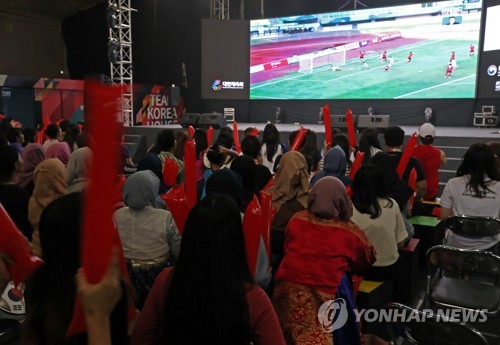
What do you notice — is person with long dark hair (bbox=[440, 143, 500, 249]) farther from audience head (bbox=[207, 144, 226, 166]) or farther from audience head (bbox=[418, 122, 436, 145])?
audience head (bbox=[207, 144, 226, 166])

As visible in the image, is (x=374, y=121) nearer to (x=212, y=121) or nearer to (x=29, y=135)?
(x=212, y=121)

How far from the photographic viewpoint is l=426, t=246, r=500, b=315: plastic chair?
2365mm

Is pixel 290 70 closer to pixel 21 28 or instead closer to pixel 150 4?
pixel 150 4

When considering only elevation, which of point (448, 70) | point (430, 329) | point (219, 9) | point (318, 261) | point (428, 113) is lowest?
point (430, 329)

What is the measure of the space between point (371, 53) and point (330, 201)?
938 cm

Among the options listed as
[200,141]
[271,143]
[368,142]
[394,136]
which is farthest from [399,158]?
[200,141]

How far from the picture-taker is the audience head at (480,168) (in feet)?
9.58

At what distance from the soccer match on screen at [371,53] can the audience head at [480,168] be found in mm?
7367

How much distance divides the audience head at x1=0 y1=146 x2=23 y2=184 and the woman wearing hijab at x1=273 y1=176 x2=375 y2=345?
167 cm

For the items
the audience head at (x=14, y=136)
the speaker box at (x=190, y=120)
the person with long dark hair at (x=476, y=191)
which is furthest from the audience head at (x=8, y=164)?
the speaker box at (x=190, y=120)

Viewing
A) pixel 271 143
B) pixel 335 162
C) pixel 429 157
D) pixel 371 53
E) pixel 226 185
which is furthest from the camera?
pixel 371 53

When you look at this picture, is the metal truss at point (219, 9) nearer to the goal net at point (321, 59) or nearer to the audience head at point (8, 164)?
the goal net at point (321, 59)

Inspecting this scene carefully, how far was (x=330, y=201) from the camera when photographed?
6.35 feet

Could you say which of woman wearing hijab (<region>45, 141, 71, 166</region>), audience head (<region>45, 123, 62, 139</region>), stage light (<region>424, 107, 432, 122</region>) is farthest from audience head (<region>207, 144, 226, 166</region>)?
stage light (<region>424, 107, 432, 122</region>)
